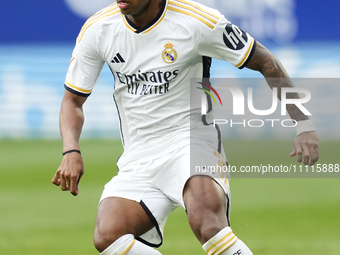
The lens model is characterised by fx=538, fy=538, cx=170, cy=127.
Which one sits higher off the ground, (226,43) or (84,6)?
(84,6)

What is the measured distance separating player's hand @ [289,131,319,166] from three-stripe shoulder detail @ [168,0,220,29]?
76 centimetres

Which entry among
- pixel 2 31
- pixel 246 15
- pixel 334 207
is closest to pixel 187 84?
pixel 334 207

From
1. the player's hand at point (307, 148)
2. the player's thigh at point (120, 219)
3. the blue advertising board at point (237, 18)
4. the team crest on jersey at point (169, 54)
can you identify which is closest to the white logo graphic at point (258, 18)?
the blue advertising board at point (237, 18)

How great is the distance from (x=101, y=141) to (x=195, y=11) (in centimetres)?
455

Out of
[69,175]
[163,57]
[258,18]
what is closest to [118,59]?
[163,57]

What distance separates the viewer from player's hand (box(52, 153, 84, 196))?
2.76 meters

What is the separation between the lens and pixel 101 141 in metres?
7.27

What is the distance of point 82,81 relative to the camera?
10.3 ft

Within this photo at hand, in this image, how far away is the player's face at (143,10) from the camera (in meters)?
2.82

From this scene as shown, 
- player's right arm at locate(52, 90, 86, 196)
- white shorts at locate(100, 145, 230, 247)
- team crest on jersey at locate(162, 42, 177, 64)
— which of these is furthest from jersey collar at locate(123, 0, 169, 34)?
white shorts at locate(100, 145, 230, 247)

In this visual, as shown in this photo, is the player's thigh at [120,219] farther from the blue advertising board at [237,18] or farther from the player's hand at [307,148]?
the blue advertising board at [237,18]

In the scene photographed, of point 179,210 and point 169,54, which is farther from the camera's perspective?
point 179,210

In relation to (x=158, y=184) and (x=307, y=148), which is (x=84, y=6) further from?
(x=307, y=148)

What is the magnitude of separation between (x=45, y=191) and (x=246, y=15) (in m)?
3.85
